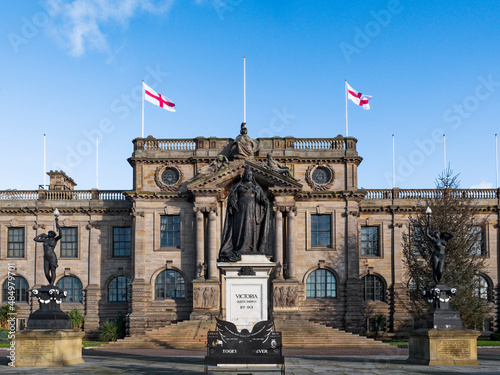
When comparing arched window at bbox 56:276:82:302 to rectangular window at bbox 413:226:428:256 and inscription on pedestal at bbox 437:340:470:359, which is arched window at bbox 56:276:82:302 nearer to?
rectangular window at bbox 413:226:428:256

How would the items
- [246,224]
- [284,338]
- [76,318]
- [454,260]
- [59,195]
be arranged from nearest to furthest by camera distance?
[246,224]
[284,338]
[454,260]
[76,318]
[59,195]

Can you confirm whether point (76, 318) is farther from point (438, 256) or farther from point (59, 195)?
point (438, 256)

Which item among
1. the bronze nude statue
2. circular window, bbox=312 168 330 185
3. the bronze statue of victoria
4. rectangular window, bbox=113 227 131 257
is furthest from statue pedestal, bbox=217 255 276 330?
rectangular window, bbox=113 227 131 257

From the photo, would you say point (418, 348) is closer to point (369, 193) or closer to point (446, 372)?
point (446, 372)

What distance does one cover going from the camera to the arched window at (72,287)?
5438 cm

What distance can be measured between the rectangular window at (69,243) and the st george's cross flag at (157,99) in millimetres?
12284

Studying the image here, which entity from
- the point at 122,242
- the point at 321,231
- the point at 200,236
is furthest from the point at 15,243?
the point at 321,231

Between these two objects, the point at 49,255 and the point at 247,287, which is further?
the point at 49,255

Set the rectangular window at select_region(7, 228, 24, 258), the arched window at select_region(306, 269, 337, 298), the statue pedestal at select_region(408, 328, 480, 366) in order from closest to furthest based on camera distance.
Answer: the statue pedestal at select_region(408, 328, 480, 366), the arched window at select_region(306, 269, 337, 298), the rectangular window at select_region(7, 228, 24, 258)

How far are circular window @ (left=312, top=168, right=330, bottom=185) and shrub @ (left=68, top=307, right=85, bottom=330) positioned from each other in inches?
803

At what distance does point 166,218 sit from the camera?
52562 mm

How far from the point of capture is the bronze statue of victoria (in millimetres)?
21441

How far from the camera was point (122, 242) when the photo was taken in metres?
54.8

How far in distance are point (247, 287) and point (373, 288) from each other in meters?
35.1
